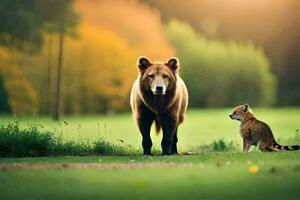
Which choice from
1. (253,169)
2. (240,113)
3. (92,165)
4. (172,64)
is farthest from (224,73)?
(253,169)

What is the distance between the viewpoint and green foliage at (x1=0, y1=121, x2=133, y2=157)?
1242 cm

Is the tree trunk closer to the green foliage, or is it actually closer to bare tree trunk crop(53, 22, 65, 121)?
bare tree trunk crop(53, 22, 65, 121)

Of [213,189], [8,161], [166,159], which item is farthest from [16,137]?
[213,189]

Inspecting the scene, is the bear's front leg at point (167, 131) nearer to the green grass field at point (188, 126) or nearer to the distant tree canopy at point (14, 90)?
the green grass field at point (188, 126)

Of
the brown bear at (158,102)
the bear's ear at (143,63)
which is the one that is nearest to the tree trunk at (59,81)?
the brown bear at (158,102)

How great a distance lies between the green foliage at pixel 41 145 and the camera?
12.4 metres

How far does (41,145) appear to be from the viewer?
12.6 meters

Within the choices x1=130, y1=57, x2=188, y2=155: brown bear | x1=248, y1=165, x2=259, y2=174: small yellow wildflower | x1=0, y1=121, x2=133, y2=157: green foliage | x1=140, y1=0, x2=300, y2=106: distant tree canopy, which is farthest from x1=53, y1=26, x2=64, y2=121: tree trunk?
x1=248, y1=165, x2=259, y2=174: small yellow wildflower

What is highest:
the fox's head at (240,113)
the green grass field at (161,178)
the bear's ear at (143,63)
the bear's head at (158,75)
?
the bear's ear at (143,63)

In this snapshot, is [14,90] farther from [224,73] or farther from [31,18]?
[224,73]

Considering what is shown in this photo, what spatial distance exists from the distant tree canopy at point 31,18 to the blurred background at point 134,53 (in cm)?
2

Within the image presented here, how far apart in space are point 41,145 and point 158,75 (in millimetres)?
1981

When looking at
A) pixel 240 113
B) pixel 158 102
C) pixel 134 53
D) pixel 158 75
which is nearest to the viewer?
pixel 158 75

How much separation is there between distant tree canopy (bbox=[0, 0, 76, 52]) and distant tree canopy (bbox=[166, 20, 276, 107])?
2471 mm
